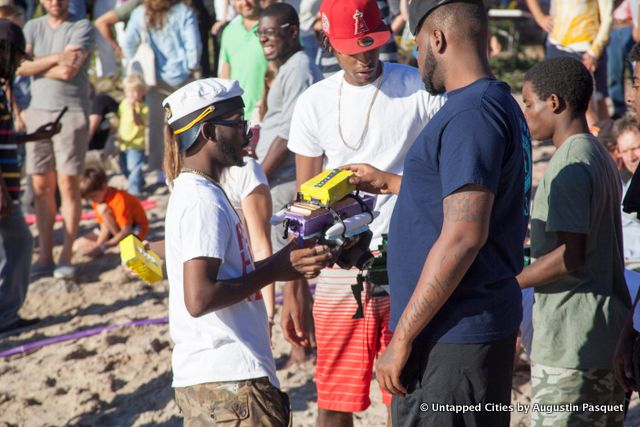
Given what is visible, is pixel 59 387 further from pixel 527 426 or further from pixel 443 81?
pixel 443 81

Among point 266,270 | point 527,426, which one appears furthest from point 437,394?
point 527,426

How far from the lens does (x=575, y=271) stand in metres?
3.46

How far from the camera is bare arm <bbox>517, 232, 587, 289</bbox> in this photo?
335 cm

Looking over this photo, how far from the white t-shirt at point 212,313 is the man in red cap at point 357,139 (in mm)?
868

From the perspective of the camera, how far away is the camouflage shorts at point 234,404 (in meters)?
2.99

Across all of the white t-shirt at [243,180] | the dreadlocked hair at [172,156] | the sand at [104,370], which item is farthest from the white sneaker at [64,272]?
A: the dreadlocked hair at [172,156]

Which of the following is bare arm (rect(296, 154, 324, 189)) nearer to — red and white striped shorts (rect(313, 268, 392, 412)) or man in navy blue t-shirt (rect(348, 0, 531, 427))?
red and white striped shorts (rect(313, 268, 392, 412))

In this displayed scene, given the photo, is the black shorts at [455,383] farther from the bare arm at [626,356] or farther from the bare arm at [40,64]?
the bare arm at [40,64]

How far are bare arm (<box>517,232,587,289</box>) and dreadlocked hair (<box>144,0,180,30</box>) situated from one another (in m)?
6.56

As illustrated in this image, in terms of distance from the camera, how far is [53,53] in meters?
7.52

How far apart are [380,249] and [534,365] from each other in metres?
0.81

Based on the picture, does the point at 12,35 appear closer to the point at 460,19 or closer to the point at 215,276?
the point at 215,276

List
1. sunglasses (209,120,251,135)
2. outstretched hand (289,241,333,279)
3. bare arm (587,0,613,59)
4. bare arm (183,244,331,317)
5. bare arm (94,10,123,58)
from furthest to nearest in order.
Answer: bare arm (94,10,123,58) → bare arm (587,0,613,59) → sunglasses (209,120,251,135) → outstretched hand (289,241,333,279) → bare arm (183,244,331,317)

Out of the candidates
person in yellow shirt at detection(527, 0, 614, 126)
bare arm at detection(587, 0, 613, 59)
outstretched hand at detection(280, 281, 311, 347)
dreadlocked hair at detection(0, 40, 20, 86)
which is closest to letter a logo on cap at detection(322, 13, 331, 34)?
outstretched hand at detection(280, 281, 311, 347)
